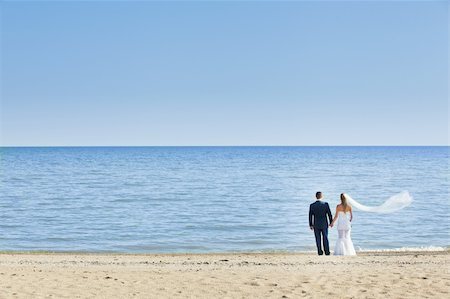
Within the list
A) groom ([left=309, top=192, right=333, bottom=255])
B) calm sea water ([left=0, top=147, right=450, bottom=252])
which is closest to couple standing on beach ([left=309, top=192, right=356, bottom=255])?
groom ([left=309, top=192, right=333, bottom=255])

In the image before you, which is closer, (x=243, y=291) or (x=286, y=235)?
(x=243, y=291)

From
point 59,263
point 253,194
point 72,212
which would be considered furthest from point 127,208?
point 59,263

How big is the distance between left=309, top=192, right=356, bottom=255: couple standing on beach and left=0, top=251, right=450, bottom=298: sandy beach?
2.27ft

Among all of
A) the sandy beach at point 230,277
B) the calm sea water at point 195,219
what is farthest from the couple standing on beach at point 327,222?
the calm sea water at point 195,219

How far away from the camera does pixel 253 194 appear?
42969mm

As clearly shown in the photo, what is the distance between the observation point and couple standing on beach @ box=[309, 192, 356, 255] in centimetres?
1705

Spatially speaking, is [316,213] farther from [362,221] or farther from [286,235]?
[362,221]

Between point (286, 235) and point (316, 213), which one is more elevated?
point (316, 213)

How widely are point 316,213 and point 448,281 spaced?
16.0 ft

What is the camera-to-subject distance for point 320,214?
17.1 meters

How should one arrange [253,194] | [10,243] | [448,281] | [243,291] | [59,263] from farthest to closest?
[253,194], [10,243], [59,263], [448,281], [243,291]

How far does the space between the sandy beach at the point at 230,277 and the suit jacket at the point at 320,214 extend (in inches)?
37.2

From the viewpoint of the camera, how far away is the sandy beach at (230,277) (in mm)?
11844

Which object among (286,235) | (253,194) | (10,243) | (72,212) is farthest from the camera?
(253,194)
